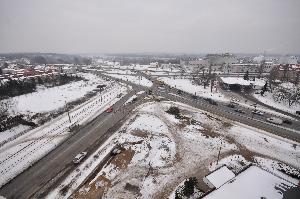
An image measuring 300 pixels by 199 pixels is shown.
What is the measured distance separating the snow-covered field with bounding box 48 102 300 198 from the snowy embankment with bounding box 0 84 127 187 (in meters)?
9.58

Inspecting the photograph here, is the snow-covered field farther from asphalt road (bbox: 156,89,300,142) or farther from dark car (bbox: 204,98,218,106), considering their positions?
dark car (bbox: 204,98,218,106)

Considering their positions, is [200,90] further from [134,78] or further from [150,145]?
[150,145]

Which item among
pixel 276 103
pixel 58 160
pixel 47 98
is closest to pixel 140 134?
pixel 58 160

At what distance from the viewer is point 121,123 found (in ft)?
179

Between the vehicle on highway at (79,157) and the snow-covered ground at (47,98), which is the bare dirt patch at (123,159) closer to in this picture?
the vehicle on highway at (79,157)

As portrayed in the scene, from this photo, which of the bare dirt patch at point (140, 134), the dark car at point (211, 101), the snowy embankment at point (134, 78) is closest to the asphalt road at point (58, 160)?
the bare dirt patch at point (140, 134)

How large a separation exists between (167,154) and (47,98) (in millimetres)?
56083

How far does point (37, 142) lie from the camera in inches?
1764

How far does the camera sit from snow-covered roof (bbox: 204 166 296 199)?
23609 mm

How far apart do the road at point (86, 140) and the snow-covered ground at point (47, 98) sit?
64.8ft

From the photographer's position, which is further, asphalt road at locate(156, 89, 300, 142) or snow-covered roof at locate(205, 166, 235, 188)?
asphalt road at locate(156, 89, 300, 142)

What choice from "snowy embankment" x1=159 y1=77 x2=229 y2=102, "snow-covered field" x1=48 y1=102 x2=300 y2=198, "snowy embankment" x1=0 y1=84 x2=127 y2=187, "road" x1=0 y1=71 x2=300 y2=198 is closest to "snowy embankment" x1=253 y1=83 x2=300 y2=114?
"road" x1=0 y1=71 x2=300 y2=198

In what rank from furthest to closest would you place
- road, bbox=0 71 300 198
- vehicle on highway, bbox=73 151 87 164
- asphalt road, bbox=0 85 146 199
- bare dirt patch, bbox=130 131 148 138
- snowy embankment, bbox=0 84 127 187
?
1. bare dirt patch, bbox=130 131 148 138
2. vehicle on highway, bbox=73 151 87 164
3. snowy embankment, bbox=0 84 127 187
4. road, bbox=0 71 300 198
5. asphalt road, bbox=0 85 146 199

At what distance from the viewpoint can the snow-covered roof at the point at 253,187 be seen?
2361 cm
